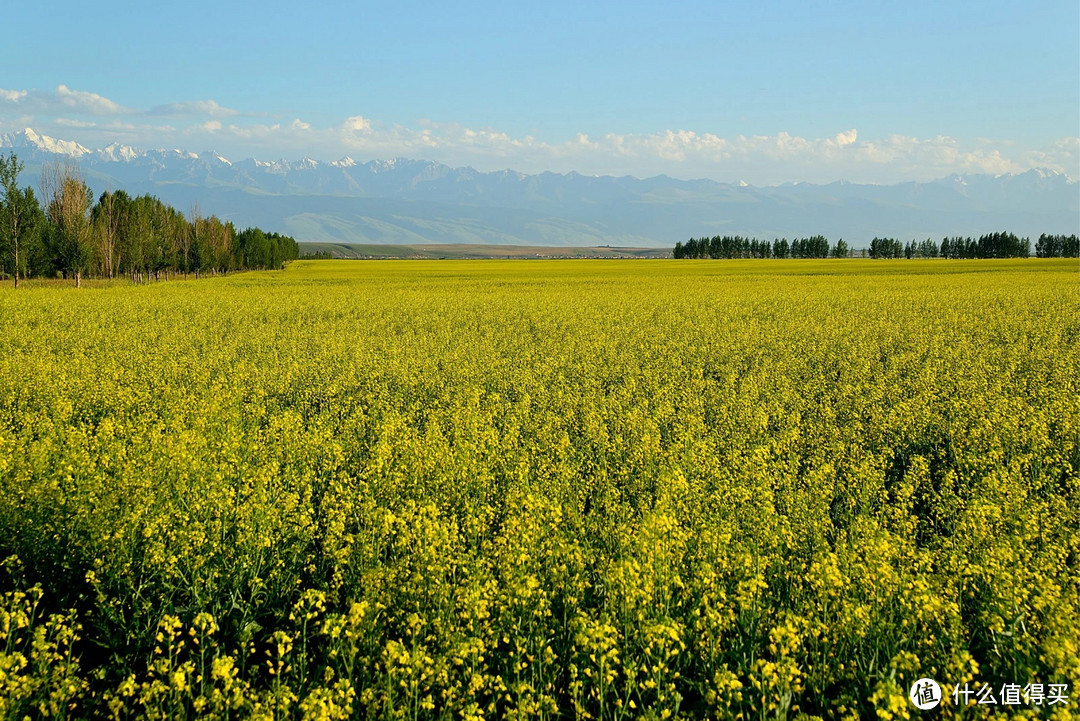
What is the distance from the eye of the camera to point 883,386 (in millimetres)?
14078

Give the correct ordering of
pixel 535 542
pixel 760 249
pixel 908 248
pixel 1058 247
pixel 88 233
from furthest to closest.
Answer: pixel 760 249 → pixel 908 248 → pixel 1058 247 → pixel 88 233 → pixel 535 542

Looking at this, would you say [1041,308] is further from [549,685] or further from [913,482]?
[549,685]

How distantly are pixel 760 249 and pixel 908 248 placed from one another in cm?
3099

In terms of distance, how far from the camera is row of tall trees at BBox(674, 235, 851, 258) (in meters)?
160

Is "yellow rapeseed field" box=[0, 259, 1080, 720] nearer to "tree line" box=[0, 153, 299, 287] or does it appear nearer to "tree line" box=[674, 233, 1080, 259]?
"tree line" box=[0, 153, 299, 287]

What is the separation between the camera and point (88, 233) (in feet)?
203

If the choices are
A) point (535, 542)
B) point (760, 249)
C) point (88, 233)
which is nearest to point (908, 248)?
point (760, 249)

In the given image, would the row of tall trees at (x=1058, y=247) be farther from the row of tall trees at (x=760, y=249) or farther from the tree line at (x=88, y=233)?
the tree line at (x=88, y=233)

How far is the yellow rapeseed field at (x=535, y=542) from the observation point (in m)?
4.73

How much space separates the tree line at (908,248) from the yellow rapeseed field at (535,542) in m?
139

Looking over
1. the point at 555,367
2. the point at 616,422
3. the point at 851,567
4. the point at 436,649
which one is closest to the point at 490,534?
the point at 436,649

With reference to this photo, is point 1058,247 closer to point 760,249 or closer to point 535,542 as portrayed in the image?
point 760,249

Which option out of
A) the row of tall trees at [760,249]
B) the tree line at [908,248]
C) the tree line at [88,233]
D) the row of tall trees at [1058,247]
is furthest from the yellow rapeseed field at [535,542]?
the row of tall trees at [1058,247]

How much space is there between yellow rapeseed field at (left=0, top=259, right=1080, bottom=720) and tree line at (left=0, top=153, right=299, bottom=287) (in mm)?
50158
